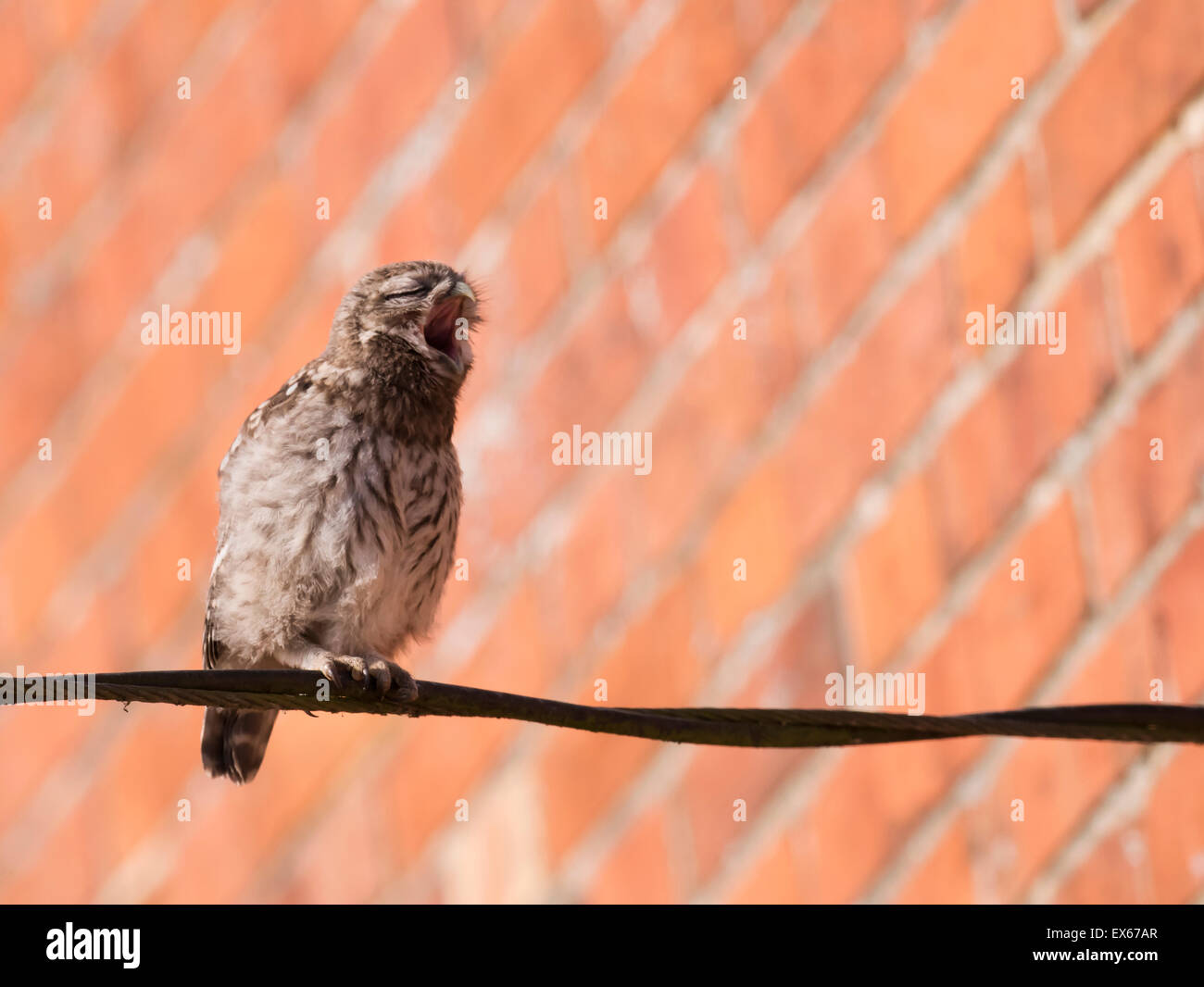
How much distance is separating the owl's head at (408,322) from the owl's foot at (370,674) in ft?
2.56

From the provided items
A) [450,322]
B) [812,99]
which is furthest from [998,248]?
[450,322]

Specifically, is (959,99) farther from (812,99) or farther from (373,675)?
(373,675)

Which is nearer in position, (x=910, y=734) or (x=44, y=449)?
(x=910, y=734)

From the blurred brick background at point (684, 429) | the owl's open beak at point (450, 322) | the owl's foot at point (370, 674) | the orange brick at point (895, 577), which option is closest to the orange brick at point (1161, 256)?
the blurred brick background at point (684, 429)

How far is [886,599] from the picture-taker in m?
5.34

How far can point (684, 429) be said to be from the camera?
224 inches

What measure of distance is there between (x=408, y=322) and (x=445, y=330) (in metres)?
0.17

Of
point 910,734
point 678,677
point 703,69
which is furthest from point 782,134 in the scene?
point 910,734

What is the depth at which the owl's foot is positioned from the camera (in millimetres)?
3160

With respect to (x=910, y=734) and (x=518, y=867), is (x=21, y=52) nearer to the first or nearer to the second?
(x=518, y=867)

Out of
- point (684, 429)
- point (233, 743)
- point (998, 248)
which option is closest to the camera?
point (233, 743)

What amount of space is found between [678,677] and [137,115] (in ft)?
12.2

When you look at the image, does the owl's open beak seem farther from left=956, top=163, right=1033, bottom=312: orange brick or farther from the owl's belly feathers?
left=956, top=163, right=1033, bottom=312: orange brick

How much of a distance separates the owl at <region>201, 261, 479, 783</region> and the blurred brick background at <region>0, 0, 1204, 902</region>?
132 centimetres
